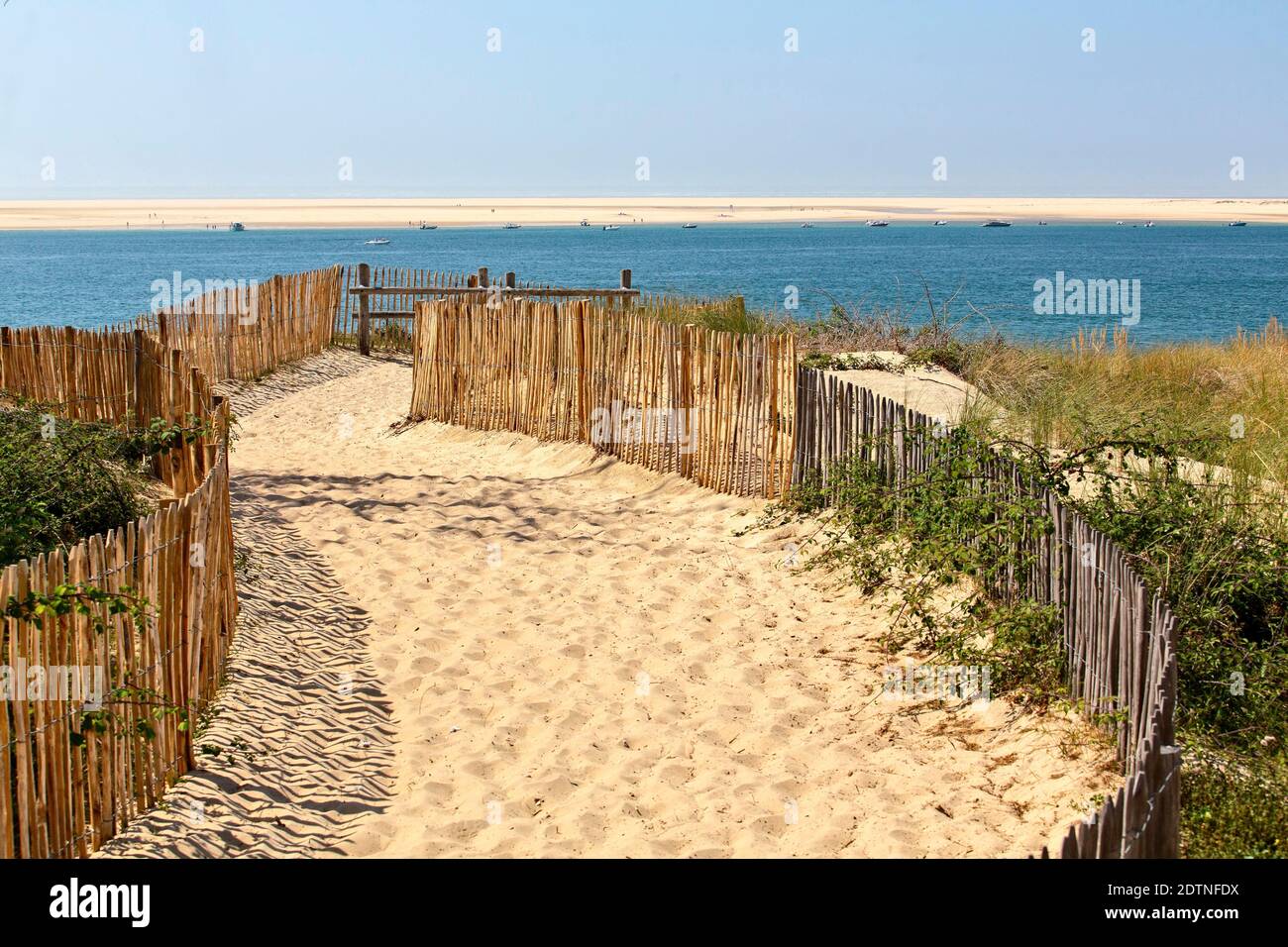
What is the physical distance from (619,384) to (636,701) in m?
5.43

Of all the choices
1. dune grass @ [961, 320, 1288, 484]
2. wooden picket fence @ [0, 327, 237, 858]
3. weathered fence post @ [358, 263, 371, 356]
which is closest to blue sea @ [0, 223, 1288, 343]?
dune grass @ [961, 320, 1288, 484]

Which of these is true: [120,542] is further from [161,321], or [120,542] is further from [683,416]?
[161,321]

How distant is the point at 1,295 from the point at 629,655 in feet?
169

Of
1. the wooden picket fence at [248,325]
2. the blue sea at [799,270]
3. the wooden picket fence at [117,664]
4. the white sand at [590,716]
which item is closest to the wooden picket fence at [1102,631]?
the white sand at [590,716]

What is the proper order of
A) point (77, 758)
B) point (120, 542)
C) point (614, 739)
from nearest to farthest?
point (77, 758) → point (120, 542) → point (614, 739)

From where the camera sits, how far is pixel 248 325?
1562cm

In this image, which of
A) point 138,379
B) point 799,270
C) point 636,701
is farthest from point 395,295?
point 799,270

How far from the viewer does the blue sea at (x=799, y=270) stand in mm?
38028

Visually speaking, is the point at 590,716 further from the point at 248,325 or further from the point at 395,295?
the point at 395,295

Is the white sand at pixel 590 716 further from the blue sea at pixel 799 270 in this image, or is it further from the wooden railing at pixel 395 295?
the blue sea at pixel 799 270

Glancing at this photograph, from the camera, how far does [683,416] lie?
983 cm

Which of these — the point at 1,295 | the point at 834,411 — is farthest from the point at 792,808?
the point at 1,295

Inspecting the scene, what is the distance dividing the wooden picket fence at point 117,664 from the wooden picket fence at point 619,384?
4.04m

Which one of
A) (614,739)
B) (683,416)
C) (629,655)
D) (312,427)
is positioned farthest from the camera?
(312,427)
